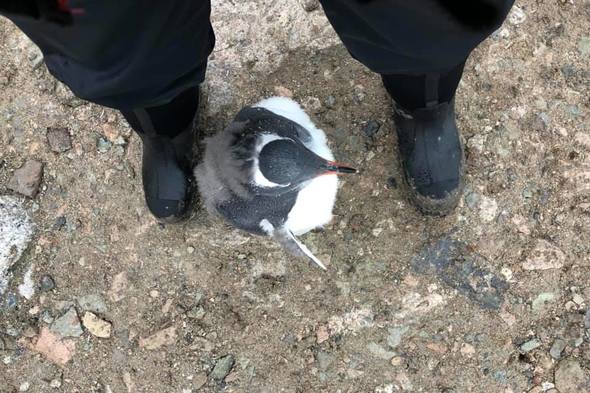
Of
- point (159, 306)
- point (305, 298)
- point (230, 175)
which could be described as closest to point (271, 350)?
point (305, 298)

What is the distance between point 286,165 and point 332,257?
39 cm

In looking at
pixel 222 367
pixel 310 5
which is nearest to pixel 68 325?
pixel 222 367

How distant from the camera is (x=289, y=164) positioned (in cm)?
180

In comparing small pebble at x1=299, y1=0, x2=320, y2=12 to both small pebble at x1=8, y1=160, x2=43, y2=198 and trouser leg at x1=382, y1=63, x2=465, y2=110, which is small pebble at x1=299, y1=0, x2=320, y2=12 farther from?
small pebble at x1=8, y1=160, x2=43, y2=198

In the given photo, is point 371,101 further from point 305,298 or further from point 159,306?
point 159,306

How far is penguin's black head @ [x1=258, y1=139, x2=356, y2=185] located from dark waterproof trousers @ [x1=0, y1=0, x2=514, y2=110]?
0.40 meters

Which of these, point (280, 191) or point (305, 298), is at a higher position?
point (280, 191)

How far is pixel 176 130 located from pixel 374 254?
28.6 inches

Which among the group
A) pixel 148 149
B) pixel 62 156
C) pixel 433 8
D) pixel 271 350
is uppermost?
pixel 433 8

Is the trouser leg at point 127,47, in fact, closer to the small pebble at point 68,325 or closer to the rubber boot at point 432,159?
the rubber boot at point 432,159

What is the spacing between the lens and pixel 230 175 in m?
1.90

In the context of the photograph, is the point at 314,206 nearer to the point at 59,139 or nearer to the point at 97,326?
the point at 97,326

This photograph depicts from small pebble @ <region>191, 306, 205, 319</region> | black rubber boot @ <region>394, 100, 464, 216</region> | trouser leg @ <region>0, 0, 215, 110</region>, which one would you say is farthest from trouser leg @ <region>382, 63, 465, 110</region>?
small pebble @ <region>191, 306, 205, 319</region>

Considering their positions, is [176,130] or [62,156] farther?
[62,156]
